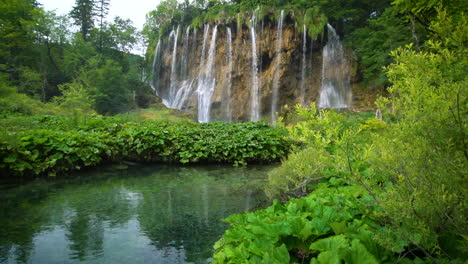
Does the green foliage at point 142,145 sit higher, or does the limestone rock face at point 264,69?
the limestone rock face at point 264,69

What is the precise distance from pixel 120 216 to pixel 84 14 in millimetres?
42142

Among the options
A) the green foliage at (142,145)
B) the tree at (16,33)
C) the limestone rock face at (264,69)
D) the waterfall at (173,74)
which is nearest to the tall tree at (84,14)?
the tree at (16,33)

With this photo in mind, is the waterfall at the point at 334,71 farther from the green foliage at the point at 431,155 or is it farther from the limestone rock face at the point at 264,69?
the green foliage at the point at 431,155

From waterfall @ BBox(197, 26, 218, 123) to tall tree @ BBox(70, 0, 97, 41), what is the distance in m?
21.7

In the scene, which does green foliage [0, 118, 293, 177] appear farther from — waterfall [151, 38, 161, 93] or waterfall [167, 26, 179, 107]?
waterfall [151, 38, 161, 93]

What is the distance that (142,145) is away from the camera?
8.31 meters

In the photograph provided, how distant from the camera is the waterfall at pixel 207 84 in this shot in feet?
82.0

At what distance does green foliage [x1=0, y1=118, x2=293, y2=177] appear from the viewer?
21.3ft

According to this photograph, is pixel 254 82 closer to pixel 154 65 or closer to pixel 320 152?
pixel 154 65

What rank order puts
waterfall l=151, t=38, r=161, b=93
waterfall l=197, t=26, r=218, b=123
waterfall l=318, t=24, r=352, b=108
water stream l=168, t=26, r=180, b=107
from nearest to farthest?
1. waterfall l=318, t=24, r=352, b=108
2. waterfall l=197, t=26, r=218, b=123
3. water stream l=168, t=26, r=180, b=107
4. waterfall l=151, t=38, r=161, b=93

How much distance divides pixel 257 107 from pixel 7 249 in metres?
20.5

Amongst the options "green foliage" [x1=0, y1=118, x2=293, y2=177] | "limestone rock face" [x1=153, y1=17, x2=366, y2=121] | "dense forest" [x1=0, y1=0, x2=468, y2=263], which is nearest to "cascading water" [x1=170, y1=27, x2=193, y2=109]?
"limestone rock face" [x1=153, y1=17, x2=366, y2=121]

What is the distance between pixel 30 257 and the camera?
291 centimetres

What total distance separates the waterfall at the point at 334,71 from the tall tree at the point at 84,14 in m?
31.2
